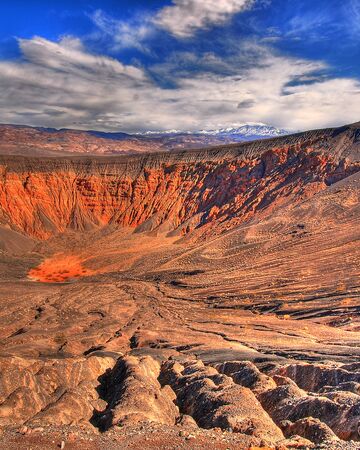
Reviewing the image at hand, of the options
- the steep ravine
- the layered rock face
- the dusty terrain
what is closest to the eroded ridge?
the dusty terrain

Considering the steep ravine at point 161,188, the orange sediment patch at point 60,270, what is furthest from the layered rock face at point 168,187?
the orange sediment patch at point 60,270

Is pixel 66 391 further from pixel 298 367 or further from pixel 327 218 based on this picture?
pixel 327 218

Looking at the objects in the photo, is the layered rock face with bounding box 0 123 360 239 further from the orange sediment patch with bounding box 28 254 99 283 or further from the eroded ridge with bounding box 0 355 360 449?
the eroded ridge with bounding box 0 355 360 449

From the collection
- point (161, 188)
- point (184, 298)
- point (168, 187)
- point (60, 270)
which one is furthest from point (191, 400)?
point (161, 188)

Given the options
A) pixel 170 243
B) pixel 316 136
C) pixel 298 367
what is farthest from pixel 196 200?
pixel 298 367

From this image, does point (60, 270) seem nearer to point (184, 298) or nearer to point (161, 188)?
point (184, 298)

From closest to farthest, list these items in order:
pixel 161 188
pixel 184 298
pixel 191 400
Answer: pixel 191 400
pixel 184 298
pixel 161 188
